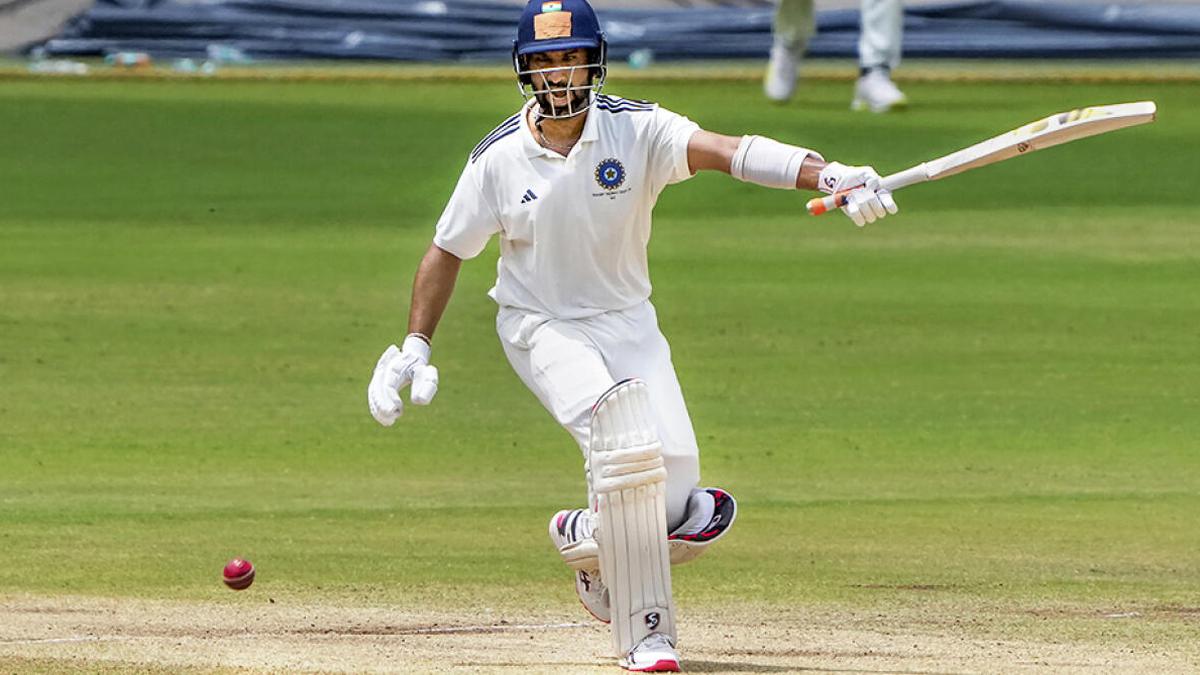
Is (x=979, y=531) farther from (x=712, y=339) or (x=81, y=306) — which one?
(x=81, y=306)

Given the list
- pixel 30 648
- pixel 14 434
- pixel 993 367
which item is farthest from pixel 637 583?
pixel 993 367

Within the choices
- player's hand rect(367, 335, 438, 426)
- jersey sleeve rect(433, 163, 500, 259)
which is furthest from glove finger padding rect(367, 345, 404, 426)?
jersey sleeve rect(433, 163, 500, 259)

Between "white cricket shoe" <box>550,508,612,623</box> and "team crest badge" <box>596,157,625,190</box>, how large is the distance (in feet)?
2.92

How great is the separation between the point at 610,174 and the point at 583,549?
3.33ft

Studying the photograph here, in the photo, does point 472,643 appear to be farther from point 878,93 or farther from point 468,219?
point 878,93

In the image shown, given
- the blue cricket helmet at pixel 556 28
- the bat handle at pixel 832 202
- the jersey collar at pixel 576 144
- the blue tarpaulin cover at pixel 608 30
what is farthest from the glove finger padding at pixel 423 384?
the blue tarpaulin cover at pixel 608 30

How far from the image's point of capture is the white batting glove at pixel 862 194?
6.10 m

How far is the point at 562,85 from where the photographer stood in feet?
21.0

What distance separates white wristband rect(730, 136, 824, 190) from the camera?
20.6 feet

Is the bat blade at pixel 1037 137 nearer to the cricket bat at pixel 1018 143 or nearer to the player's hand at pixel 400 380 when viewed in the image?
the cricket bat at pixel 1018 143

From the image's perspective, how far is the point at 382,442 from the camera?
10.7 m

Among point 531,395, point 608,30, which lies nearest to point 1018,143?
point 531,395

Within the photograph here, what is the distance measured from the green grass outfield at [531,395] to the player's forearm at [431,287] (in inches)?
50.0

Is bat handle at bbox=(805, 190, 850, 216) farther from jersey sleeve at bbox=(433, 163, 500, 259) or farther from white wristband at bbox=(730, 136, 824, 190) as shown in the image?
jersey sleeve at bbox=(433, 163, 500, 259)
